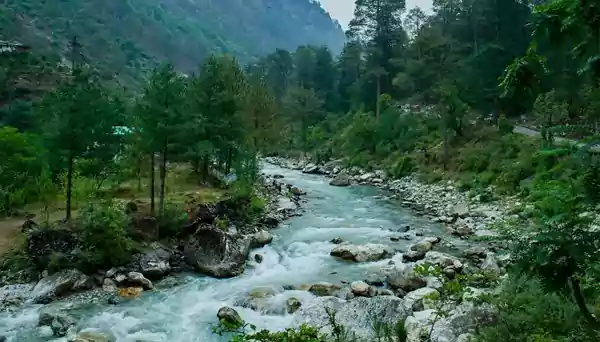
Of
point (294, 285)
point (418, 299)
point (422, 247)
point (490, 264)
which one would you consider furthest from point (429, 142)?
point (418, 299)

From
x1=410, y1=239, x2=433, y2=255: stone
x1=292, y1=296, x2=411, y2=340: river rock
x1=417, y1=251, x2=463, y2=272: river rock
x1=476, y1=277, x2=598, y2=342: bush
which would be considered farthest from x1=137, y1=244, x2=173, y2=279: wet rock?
x1=476, y1=277, x2=598, y2=342: bush

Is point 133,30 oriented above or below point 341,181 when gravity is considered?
above

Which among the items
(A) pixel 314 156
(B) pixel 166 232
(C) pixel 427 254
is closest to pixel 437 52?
(A) pixel 314 156

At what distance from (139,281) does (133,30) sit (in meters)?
106

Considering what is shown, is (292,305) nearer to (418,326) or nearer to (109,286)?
(418,326)

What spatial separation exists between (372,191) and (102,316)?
781 inches

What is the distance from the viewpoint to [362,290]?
12703mm

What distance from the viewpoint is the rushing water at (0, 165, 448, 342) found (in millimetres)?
11070

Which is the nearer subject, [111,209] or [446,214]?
[111,209]

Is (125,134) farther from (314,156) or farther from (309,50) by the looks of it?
(309,50)

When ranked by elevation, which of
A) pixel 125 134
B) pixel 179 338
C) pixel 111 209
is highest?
pixel 125 134

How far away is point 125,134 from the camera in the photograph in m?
19.7

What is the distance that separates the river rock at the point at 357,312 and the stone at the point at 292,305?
12.6 inches

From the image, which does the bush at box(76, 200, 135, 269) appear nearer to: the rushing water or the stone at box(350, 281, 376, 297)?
the rushing water
